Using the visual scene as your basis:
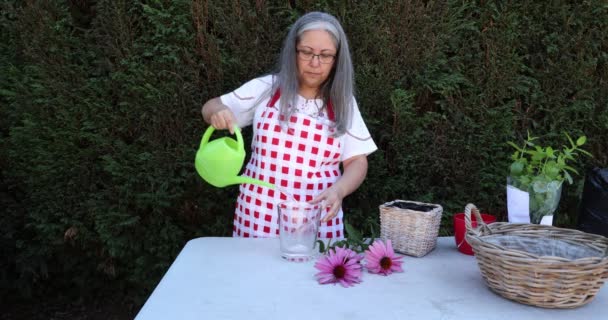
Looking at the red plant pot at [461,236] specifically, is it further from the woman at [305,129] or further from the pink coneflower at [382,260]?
the woman at [305,129]

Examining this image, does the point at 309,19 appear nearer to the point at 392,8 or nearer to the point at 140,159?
the point at 392,8

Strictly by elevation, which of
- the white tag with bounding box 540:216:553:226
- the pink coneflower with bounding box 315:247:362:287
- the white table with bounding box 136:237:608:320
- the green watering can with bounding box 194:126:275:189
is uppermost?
the green watering can with bounding box 194:126:275:189

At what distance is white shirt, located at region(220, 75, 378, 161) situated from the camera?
6.46 ft

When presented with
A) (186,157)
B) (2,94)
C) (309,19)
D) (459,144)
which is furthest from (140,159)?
(459,144)

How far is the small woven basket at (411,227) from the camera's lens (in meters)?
1.42

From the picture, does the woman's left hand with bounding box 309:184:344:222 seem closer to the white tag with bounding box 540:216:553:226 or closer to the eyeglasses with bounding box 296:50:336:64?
the eyeglasses with bounding box 296:50:336:64

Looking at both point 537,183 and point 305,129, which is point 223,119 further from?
point 537,183

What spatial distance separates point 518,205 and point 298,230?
2.18 feet

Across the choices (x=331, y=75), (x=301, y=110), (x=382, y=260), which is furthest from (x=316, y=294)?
(x=331, y=75)

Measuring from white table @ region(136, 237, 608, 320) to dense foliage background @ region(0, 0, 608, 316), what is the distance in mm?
1154

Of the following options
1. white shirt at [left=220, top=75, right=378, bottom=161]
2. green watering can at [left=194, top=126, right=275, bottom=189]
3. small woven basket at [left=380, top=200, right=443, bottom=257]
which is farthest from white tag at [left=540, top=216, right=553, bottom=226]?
green watering can at [left=194, top=126, right=275, bottom=189]

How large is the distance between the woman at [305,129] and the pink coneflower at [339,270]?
60cm

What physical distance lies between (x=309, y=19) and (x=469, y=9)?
103 cm

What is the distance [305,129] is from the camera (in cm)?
192
